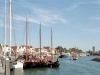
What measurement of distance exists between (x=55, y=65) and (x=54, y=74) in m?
12.5

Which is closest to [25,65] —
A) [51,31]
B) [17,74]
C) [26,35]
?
[26,35]

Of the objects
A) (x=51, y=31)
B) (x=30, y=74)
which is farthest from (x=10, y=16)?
(x=51, y=31)

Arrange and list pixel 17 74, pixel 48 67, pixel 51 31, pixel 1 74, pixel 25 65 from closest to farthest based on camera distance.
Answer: pixel 17 74 → pixel 1 74 → pixel 25 65 → pixel 48 67 → pixel 51 31

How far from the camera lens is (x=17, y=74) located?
6.30 m

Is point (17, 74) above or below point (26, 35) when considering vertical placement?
below

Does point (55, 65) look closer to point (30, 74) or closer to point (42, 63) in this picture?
point (42, 63)

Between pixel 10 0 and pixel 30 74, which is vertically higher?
pixel 10 0

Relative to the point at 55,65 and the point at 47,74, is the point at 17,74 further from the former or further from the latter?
the point at 55,65

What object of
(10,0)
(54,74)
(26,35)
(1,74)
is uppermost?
A: (10,0)

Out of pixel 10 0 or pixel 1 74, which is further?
pixel 10 0

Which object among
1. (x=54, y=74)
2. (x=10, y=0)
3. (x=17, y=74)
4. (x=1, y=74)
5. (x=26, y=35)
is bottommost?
(x=54, y=74)

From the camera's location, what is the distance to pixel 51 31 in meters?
61.1

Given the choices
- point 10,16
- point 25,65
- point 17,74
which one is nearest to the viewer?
point 17,74

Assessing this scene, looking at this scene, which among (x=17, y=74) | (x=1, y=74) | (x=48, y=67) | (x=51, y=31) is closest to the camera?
(x=17, y=74)
